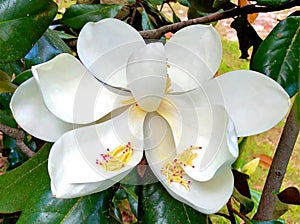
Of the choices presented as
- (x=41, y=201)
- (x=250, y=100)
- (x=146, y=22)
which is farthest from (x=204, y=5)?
(x=41, y=201)

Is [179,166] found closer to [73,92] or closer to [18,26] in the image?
[73,92]

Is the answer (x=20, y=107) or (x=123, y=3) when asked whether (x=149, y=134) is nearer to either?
(x=20, y=107)

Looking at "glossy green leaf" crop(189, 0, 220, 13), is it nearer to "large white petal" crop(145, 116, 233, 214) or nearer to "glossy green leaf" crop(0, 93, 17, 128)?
"large white petal" crop(145, 116, 233, 214)

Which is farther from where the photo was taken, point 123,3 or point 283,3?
point 123,3

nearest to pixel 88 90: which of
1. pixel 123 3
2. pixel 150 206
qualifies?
pixel 150 206

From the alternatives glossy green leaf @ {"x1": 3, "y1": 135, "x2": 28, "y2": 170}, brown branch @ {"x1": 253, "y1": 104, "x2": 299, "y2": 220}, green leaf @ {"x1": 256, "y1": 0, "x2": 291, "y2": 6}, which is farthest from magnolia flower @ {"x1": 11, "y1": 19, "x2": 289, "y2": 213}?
glossy green leaf @ {"x1": 3, "y1": 135, "x2": 28, "y2": 170}

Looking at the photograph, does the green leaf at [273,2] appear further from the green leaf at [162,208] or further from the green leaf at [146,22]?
the green leaf at [146,22]

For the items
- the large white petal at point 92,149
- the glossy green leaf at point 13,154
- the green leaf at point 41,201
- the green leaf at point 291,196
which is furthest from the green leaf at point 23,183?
the glossy green leaf at point 13,154
